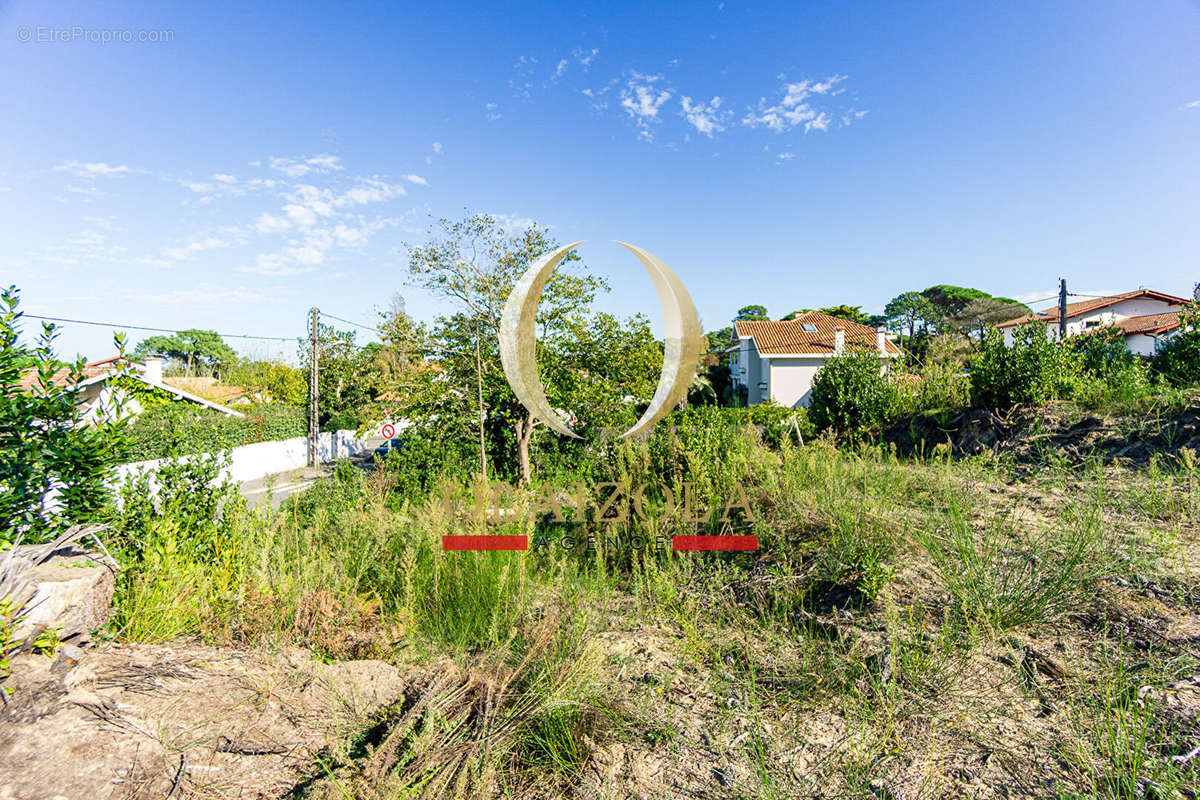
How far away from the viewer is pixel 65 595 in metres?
2.06

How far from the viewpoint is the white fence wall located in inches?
562

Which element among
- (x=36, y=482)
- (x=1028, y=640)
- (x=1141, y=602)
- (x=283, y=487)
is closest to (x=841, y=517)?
(x=1028, y=640)

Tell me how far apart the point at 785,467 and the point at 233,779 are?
3750 mm

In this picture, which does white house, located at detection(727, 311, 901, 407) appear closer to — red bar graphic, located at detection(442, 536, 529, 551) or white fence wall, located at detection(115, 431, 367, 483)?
white fence wall, located at detection(115, 431, 367, 483)

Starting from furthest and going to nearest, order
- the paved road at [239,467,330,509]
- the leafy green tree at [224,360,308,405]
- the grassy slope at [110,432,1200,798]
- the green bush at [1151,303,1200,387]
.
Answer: the leafy green tree at [224,360,308,405]
the paved road at [239,467,330,509]
the green bush at [1151,303,1200,387]
the grassy slope at [110,432,1200,798]

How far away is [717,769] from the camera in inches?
69.1

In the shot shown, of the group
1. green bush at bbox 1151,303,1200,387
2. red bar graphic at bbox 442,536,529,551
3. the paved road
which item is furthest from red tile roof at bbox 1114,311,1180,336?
the paved road

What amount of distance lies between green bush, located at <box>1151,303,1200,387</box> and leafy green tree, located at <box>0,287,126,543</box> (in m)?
10.4

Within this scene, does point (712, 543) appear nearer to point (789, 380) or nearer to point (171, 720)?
point (171, 720)

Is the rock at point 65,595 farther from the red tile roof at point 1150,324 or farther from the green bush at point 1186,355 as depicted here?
the red tile roof at point 1150,324

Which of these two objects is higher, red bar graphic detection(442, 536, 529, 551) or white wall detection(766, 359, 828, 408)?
white wall detection(766, 359, 828, 408)

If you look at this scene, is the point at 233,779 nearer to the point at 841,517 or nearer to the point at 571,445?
the point at 841,517

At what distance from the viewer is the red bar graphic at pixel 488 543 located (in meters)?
2.98

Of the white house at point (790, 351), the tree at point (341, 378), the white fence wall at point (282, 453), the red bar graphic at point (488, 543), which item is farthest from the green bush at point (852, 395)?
the tree at point (341, 378)
